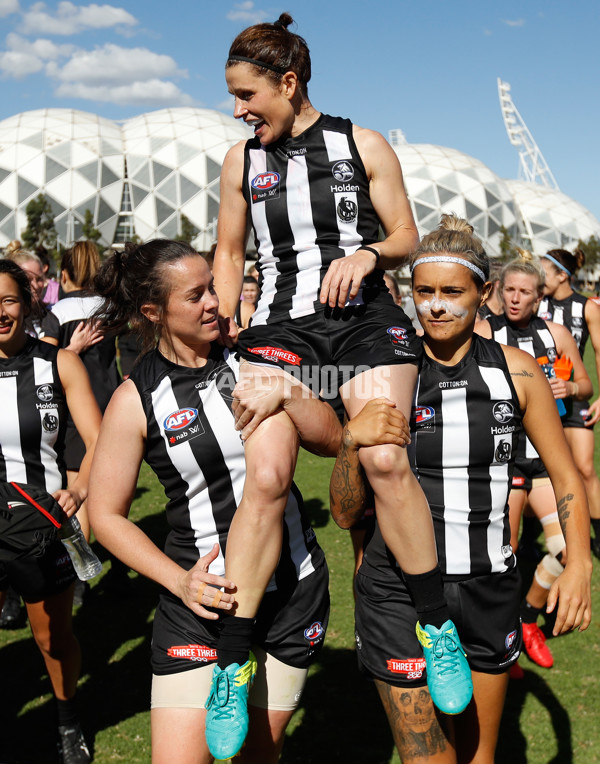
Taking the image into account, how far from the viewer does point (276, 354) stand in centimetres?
314

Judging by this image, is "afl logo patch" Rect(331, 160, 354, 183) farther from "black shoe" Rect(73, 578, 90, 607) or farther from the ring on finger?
"black shoe" Rect(73, 578, 90, 607)

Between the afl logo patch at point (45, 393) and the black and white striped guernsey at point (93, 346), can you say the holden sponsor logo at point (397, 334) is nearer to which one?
the afl logo patch at point (45, 393)

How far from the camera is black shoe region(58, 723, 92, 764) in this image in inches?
163

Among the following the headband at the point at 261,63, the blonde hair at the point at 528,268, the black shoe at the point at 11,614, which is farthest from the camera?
the black shoe at the point at 11,614

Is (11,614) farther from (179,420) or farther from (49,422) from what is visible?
(179,420)

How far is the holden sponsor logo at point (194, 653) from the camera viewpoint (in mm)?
2832

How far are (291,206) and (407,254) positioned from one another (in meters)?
0.60

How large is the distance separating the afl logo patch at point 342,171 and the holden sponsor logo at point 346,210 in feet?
0.31

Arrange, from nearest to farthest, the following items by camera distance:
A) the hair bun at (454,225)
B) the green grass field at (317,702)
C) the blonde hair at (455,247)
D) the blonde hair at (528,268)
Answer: the blonde hair at (455,247) < the hair bun at (454,225) < the green grass field at (317,702) < the blonde hair at (528,268)

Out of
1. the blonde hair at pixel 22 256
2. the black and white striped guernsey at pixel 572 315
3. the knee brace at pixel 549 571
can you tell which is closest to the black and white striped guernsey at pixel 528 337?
the knee brace at pixel 549 571

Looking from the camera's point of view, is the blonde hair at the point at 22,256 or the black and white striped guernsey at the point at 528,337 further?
the blonde hair at the point at 22,256

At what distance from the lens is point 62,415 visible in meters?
4.22

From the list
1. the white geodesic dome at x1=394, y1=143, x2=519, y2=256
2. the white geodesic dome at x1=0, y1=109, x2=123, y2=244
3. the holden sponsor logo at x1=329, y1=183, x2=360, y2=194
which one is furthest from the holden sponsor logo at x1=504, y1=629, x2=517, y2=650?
the white geodesic dome at x1=394, y1=143, x2=519, y2=256

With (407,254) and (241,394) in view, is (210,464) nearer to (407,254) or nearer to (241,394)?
(241,394)
